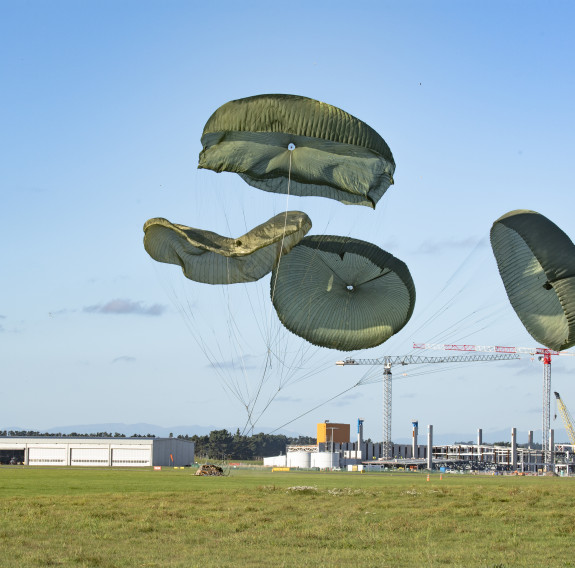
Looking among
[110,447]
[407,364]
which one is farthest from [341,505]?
[407,364]

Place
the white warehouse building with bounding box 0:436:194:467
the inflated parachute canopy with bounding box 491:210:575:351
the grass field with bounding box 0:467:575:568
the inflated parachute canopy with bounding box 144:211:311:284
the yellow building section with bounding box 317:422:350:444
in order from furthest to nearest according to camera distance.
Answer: the yellow building section with bounding box 317:422:350:444
the white warehouse building with bounding box 0:436:194:467
the inflated parachute canopy with bounding box 144:211:311:284
the grass field with bounding box 0:467:575:568
the inflated parachute canopy with bounding box 491:210:575:351

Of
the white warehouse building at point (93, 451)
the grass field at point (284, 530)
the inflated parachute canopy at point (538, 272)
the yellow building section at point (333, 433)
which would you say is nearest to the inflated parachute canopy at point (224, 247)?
the inflated parachute canopy at point (538, 272)

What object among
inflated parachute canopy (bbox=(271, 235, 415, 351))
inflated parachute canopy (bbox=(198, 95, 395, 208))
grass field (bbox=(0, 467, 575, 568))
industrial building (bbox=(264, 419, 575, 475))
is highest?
inflated parachute canopy (bbox=(198, 95, 395, 208))

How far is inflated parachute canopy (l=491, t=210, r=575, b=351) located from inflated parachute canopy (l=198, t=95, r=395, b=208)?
3.35 m

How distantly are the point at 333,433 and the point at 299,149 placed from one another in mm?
165605

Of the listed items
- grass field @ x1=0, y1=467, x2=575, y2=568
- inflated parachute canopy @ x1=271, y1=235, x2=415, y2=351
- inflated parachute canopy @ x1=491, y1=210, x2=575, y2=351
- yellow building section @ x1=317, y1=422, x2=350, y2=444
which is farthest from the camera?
yellow building section @ x1=317, y1=422, x2=350, y2=444

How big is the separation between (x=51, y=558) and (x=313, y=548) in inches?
262

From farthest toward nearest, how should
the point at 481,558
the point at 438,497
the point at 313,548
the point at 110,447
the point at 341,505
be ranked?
the point at 110,447 → the point at 438,497 → the point at 341,505 → the point at 313,548 → the point at 481,558

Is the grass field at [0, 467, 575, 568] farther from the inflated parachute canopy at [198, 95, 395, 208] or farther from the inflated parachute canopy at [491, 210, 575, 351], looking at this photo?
the inflated parachute canopy at [198, 95, 395, 208]

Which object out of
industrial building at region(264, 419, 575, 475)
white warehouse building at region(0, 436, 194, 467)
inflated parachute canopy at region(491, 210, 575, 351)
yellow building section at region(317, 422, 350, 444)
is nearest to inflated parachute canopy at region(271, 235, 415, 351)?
inflated parachute canopy at region(491, 210, 575, 351)

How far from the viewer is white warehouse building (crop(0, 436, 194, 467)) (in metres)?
106

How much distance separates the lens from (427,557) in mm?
18781

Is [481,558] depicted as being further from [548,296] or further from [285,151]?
[285,151]

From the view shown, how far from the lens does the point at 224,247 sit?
1922 cm
